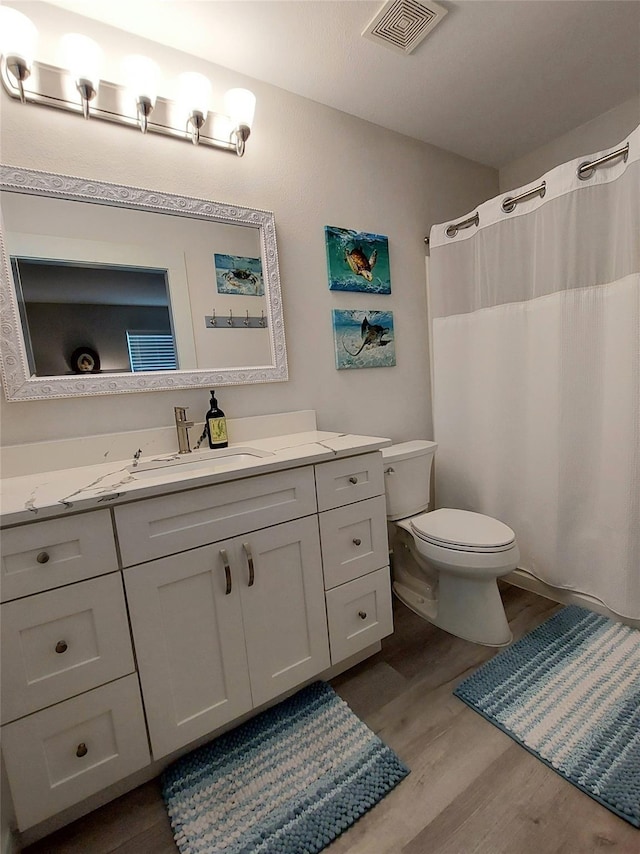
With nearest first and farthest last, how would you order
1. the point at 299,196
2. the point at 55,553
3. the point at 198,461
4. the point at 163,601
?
1. the point at 55,553
2. the point at 163,601
3. the point at 198,461
4. the point at 299,196

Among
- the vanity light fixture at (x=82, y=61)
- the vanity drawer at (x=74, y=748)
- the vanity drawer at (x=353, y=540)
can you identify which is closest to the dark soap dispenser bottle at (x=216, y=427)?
the vanity drawer at (x=353, y=540)

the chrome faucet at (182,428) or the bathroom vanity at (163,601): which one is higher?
the chrome faucet at (182,428)

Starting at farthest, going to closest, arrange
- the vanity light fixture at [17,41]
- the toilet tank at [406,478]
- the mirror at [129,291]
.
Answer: the toilet tank at [406,478] < the mirror at [129,291] < the vanity light fixture at [17,41]

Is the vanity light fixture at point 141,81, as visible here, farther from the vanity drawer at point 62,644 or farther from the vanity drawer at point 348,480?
the vanity drawer at point 62,644

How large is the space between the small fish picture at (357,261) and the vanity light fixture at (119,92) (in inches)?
20.9

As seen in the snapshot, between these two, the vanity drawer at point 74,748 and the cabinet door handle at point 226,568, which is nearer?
the vanity drawer at point 74,748

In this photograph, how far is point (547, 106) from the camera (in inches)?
72.3

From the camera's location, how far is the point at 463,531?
1583 mm

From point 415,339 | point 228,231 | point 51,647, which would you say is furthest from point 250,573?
point 415,339

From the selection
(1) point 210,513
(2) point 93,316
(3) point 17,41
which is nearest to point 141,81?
(3) point 17,41

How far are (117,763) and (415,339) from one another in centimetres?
205

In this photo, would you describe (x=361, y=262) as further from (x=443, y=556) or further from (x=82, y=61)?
(x=443, y=556)

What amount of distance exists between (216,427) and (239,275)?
2.05 ft

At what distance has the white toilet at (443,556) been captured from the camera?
1.48 metres
